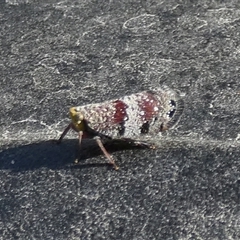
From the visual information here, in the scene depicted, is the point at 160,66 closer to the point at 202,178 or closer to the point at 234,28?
the point at 234,28

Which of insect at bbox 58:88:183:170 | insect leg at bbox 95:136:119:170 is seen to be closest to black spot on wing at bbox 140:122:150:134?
insect at bbox 58:88:183:170

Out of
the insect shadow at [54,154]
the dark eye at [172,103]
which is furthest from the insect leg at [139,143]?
the dark eye at [172,103]

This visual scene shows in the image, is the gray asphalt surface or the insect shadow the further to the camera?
the insect shadow

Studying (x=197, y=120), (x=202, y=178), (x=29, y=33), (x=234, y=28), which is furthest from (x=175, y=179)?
(x=29, y=33)

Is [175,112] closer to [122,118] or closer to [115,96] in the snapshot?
[122,118]

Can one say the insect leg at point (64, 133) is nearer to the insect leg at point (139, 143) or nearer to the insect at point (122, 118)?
the insect at point (122, 118)

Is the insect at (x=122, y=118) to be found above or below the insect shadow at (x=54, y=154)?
above

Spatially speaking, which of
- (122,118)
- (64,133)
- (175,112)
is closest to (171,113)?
(175,112)

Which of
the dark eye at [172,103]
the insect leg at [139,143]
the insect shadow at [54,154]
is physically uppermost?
the dark eye at [172,103]

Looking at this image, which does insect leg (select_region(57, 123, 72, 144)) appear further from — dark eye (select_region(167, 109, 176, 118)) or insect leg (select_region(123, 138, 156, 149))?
dark eye (select_region(167, 109, 176, 118))
